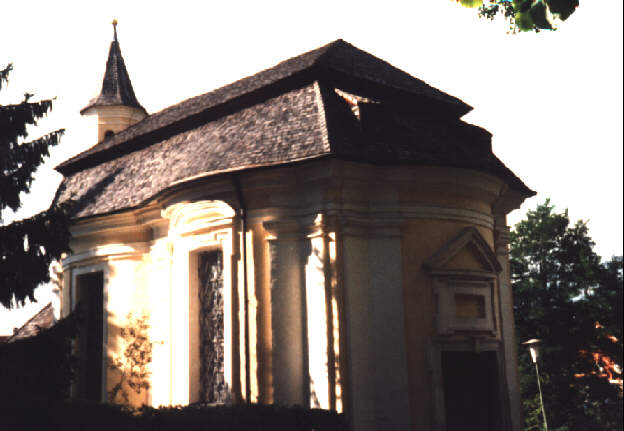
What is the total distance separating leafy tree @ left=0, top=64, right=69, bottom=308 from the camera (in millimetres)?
13523

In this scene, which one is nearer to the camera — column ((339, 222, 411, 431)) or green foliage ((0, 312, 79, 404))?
green foliage ((0, 312, 79, 404))

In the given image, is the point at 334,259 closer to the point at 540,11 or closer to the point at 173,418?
the point at 173,418

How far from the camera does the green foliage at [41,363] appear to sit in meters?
11.9

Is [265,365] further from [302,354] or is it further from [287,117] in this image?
[287,117]

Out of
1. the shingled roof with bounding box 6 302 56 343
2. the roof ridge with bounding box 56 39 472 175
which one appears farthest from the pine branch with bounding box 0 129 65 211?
the shingled roof with bounding box 6 302 56 343

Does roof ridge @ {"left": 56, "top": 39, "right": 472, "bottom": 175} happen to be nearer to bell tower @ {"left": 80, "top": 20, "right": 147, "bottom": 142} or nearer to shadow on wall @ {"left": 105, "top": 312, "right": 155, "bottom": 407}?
shadow on wall @ {"left": 105, "top": 312, "right": 155, "bottom": 407}

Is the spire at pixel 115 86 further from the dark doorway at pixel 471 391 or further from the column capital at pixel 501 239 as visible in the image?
the dark doorway at pixel 471 391

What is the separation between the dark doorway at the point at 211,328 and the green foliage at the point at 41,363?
8.15 feet

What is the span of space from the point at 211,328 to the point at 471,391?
17.2 ft

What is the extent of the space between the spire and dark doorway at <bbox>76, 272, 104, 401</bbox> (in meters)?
8.70

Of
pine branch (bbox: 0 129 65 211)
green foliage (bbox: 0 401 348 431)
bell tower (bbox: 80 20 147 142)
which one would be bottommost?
green foliage (bbox: 0 401 348 431)

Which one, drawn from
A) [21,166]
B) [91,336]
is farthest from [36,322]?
[21,166]

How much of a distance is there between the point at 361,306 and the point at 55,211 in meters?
6.28

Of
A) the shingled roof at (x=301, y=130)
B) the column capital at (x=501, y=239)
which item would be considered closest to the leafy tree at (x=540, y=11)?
the shingled roof at (x=301, y=130)
